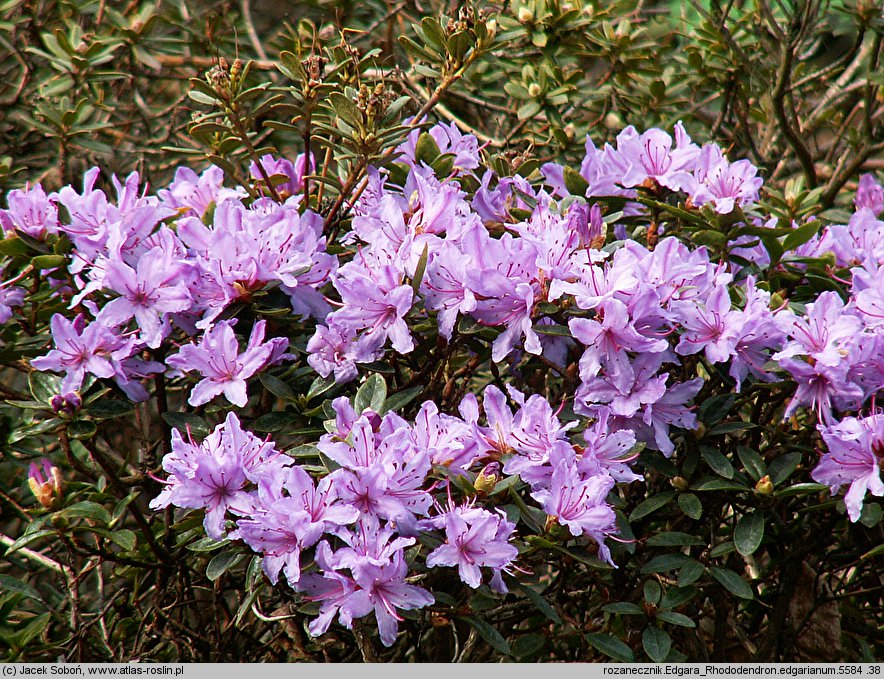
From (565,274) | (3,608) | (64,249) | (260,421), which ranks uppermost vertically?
(565,274)

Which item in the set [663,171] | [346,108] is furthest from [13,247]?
[663,171]

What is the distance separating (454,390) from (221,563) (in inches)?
26.0

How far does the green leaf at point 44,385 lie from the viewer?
1931 mm

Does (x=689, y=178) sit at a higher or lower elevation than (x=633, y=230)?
higher

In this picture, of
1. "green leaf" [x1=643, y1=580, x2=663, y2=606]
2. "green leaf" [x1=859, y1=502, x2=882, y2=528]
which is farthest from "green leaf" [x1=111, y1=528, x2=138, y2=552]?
"green leaf" [x1=859, y1=502, x2=882, y2=528]

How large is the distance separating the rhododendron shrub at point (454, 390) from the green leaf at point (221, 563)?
1cm

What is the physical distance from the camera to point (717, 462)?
6.09 ft

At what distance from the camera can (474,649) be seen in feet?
7.19

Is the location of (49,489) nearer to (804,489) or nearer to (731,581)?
(731,581)

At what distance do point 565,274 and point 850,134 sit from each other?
1505mm

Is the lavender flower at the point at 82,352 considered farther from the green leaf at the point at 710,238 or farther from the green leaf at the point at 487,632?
the green leaf at the point at 710,238

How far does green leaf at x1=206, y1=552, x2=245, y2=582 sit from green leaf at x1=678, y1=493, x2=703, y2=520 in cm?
82
